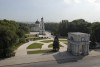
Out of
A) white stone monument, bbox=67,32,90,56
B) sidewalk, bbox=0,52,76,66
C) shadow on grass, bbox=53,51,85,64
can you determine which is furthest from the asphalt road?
white stone monument, bbox=67,32,90,56

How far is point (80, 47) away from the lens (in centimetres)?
4088

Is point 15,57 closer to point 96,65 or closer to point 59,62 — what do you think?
point 59,62

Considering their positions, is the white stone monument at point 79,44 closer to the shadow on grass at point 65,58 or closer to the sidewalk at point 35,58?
the sidewalk at point 35,58

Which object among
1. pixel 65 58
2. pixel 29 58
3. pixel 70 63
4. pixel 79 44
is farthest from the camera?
pixel 79 44

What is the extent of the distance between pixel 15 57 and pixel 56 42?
486 inches

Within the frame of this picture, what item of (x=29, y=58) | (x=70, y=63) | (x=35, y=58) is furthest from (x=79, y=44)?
(x=29, y=58)

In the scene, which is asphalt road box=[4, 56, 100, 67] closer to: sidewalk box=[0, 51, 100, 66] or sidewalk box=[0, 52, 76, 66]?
sidewalk box=[0, 51, 100, 66]

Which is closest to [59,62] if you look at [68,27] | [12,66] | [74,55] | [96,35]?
[74,55]

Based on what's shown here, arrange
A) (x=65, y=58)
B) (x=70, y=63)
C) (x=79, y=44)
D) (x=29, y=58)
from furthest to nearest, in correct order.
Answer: (x=79, y=44), (x=65, y=58), (x=29, y=58), (x=70, y=63)

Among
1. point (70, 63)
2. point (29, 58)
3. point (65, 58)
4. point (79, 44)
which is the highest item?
point (79, 44)

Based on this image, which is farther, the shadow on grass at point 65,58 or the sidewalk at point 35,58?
the shadow on grass at point 65,58

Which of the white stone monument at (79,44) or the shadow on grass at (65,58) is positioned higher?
the white stone monument at (79,44)

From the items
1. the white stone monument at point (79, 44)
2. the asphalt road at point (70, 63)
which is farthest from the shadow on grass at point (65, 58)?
the white stone monument at point (79, 44)

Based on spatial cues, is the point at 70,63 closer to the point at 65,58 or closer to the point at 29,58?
the point at 65,58
